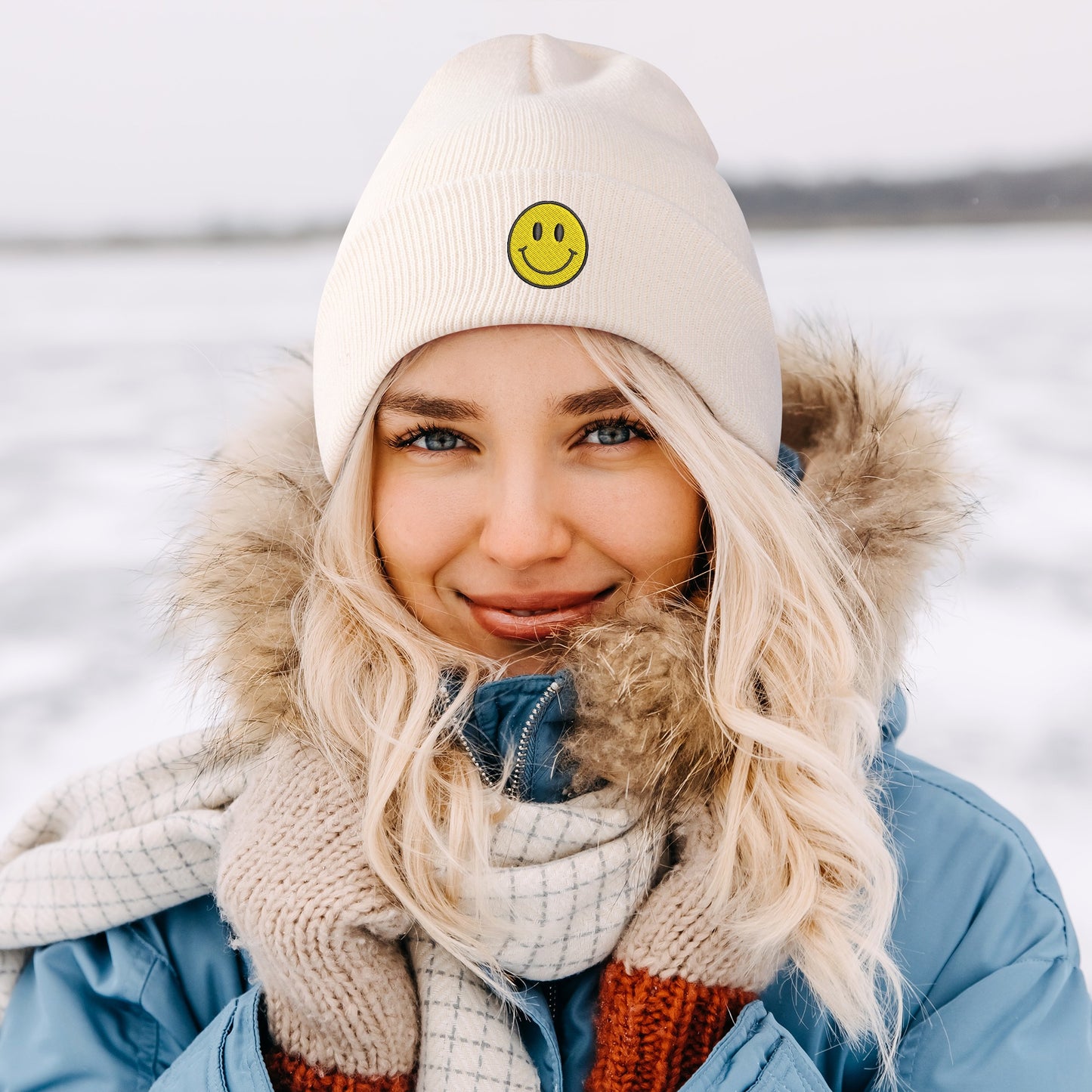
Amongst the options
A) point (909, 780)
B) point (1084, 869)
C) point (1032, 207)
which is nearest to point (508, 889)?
point (909, 780)

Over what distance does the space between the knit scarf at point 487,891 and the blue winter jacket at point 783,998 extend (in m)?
0.04

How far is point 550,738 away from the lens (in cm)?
97

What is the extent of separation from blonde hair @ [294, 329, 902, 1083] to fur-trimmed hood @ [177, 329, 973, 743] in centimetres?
4

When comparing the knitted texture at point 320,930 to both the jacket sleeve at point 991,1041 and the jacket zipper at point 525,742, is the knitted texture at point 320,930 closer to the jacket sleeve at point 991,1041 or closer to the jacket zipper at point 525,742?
the jacket zipper at point 525,742

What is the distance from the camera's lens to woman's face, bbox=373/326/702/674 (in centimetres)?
94

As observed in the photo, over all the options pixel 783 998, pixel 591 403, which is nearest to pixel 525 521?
pixel 591 403

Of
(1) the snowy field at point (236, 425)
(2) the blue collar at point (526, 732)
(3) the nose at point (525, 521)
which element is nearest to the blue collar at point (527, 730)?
(2) the blue collar at point (526, 732)

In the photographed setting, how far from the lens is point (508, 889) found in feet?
2.96

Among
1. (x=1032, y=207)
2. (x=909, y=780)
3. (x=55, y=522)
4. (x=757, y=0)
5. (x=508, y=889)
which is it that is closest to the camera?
(x=508, y=889)

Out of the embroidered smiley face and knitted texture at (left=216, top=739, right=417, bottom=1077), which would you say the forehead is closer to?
the embroidered smiley face

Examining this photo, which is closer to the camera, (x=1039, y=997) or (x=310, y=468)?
(x=1039, y=997)

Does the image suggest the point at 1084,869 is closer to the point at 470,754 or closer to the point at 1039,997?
the point at 1039,997

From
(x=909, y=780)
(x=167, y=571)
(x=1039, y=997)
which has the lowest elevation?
(x=1039, y=997)

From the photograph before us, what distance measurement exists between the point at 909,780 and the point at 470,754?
0.54 m
